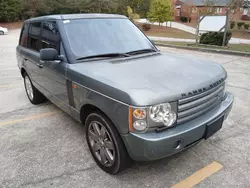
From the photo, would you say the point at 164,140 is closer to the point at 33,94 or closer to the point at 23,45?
the point at 33,94

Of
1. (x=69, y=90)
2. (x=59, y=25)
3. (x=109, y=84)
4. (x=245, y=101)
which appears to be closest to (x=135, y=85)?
(x=109, y=84)

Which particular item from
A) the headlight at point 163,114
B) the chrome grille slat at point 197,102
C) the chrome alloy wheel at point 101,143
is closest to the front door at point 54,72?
the chrome alloy wheel at point 101,143

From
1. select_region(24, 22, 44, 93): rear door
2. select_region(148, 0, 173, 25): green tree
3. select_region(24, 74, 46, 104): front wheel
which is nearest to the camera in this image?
select_region(24, 22, 44, 93): rear door

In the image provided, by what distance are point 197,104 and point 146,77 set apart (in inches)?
24.5

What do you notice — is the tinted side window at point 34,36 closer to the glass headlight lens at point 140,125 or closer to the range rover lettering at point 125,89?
the range rover lettering at point 125,89

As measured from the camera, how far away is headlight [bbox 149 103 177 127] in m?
2.08

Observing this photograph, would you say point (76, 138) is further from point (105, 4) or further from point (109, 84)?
point (105, 4)

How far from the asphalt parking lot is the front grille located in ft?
2.48

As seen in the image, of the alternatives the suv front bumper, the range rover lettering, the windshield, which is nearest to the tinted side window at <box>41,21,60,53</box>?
the range rover lettering

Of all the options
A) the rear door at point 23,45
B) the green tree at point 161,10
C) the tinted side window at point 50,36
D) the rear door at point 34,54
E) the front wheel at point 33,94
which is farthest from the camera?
the green tree at point 161,10

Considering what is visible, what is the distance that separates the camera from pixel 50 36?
3441 millimetres

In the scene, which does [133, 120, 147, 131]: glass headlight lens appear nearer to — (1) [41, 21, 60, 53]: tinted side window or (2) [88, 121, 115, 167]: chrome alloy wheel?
(2) [88, 121, 115, 167]: chrome alloy wheel

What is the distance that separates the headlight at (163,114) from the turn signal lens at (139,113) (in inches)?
2.7

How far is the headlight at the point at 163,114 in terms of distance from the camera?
2084 millimetres
